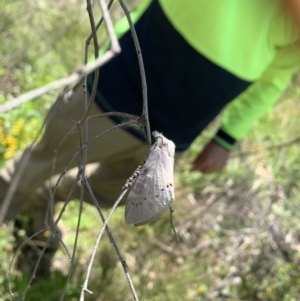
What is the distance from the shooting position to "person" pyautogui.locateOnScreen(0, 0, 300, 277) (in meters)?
0.98

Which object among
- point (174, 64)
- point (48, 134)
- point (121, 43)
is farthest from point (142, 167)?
point (48, 134)

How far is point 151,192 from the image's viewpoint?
530 millimetres

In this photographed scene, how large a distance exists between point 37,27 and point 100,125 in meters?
1.37

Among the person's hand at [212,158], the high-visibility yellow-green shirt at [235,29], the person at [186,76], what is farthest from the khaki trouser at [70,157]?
the high-visibility yellow-green shirt at [235,29]

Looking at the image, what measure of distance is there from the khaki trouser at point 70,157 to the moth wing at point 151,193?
21.6 inches

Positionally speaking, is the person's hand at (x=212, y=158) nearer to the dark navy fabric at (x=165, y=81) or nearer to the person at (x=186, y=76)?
the person at (x=186, y=76)

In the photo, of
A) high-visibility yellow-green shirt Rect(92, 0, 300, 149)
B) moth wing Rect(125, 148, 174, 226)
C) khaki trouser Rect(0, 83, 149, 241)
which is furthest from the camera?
khaki trouser Rect(0, 83, 149, 241)

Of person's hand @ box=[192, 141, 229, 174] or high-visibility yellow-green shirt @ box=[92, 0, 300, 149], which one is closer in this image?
high-visibility yellow-green shirt @ box=[92, 0, 300, 149]

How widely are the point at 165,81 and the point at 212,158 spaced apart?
0.47 meters

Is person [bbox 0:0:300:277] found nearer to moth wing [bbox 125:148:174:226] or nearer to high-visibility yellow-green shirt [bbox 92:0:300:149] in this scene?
high-visibility yellow-green shirt [bbox 92:0:300:149]

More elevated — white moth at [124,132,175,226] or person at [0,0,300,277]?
white moth at [124,132,175,226]

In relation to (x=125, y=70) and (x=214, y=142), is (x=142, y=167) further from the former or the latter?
(x=214, y=142)

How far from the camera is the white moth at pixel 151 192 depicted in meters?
0.53

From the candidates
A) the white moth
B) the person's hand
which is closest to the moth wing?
the white moth
